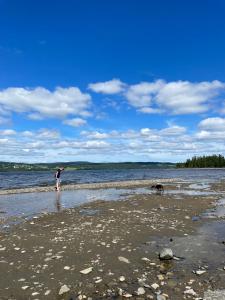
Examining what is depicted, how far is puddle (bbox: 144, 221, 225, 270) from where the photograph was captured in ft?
39.2

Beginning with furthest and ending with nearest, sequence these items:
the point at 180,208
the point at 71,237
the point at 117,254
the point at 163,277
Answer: the point at 180,208, the point at 71,237, the point at 117,254, the point at 163,277

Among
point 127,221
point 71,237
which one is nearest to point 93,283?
point 71,237

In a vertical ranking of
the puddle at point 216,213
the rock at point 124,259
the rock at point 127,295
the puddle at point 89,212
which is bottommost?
the rock at point 127,295

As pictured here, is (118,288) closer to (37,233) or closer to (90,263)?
(90,263)

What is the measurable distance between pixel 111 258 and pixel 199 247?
3.84 m

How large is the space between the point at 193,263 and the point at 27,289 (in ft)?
18.3

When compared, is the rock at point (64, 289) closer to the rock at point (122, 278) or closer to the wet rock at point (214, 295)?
the rock at point (122, 278)

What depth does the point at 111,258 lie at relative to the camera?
40.7 ft

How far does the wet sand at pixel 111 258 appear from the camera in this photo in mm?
9634

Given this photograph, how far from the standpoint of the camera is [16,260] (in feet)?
40.3

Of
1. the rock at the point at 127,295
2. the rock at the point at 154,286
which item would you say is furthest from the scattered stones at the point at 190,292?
the rock at the point at 127,295

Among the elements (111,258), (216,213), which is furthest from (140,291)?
(216,213)

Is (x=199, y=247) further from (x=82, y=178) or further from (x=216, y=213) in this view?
(x=82, y=178)

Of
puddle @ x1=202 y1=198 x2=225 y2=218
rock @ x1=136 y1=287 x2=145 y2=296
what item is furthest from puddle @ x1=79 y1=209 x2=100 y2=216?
rock @ x1=136 y1=287 x2=145 y2=296
